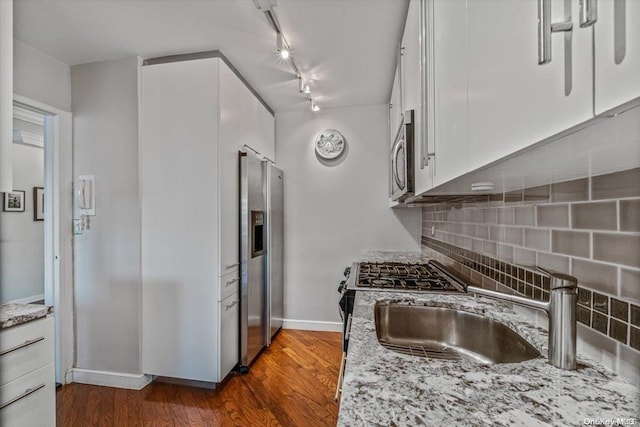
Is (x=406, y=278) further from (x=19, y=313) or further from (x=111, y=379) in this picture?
(x=111, y=379)

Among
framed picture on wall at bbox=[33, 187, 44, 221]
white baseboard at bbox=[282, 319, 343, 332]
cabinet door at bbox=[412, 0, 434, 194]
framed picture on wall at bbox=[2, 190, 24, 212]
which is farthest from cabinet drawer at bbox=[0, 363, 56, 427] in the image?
framed picture on wall at bbox=[33, 187, 44, 221]

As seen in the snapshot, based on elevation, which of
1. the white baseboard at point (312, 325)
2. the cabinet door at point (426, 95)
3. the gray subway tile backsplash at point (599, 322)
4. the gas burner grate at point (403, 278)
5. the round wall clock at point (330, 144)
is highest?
the round wall clock at point (330, 144)

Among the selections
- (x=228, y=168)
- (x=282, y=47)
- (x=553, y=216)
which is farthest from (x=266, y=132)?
(x=553, y=216)

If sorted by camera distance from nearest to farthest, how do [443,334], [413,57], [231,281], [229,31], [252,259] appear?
[443,334]
[413,57]
[229,31]
[231,281]
[252,259]

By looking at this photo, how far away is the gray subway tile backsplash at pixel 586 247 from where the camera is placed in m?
0.61

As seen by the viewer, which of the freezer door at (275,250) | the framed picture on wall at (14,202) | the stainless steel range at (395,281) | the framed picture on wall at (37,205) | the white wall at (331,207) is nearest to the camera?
the stainless steel range at (395,281)

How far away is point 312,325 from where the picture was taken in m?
3.25

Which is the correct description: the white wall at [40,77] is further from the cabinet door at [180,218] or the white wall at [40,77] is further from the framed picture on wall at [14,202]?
the framed picture on wall at [14,202]

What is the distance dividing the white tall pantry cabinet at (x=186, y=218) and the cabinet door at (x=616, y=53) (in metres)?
2.03

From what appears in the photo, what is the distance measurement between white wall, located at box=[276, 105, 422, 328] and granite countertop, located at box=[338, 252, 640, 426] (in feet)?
7.90

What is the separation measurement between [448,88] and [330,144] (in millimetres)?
2469

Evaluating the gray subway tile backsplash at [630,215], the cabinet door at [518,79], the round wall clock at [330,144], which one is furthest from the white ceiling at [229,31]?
the gray subway tile backsplash at [630,215]

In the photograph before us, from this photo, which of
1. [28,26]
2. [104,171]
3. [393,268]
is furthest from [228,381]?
[28,26]

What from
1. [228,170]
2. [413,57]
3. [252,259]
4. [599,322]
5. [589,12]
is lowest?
[252,259]
